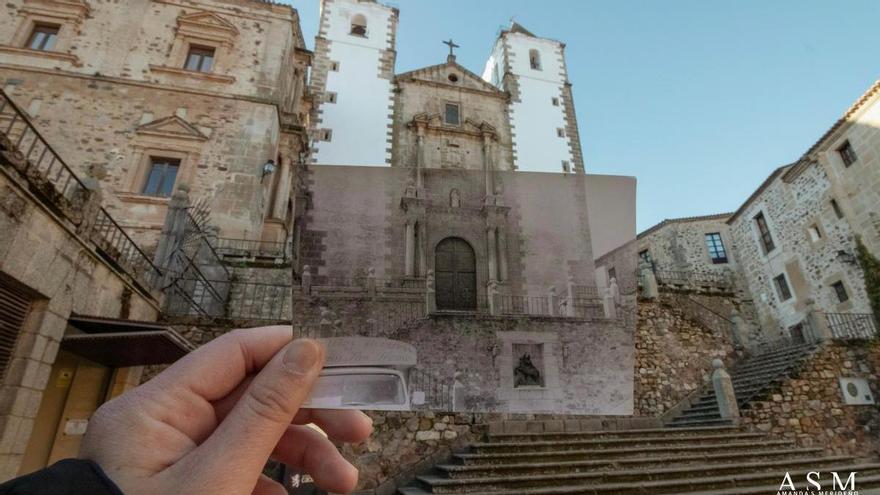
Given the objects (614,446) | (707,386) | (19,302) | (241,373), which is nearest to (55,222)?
(19,302)

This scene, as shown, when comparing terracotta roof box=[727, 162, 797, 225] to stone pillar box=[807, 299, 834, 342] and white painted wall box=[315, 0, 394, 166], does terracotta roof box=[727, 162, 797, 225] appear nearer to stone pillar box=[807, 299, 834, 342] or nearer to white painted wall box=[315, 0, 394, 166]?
stone pillar box=[807, 299, 834, 342]

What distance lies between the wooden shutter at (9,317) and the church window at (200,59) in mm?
12147

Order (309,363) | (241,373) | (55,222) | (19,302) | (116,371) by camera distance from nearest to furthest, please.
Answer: (309,363) → (241,373) → (19,302) → (55,222) → (116,371)

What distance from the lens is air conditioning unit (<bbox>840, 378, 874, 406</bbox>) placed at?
11.2 metres

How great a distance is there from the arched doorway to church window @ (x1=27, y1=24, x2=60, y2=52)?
1857cm

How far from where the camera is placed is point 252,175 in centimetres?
1275

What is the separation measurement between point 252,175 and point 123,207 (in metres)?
3.48

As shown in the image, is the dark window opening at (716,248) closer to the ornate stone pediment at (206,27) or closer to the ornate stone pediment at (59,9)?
the ornate stone pediment at (206,27)

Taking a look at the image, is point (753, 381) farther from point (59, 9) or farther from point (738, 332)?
point (59, 9)

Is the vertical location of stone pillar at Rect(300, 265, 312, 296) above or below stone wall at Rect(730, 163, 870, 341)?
below

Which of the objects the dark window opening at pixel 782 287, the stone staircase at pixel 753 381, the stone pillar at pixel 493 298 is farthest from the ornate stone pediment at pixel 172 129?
the dark window opening at pixel 782 287

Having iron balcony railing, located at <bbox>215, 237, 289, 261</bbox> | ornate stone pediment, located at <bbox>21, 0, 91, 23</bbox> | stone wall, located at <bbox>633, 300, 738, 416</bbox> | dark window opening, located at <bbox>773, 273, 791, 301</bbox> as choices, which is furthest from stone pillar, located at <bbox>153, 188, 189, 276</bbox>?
dark window opening, located at <bbox>773, 273, 791, 301</bbox>

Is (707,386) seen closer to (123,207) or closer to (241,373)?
(241,373)

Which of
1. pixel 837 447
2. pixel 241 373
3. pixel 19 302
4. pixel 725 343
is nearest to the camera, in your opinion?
pixel 241 373
